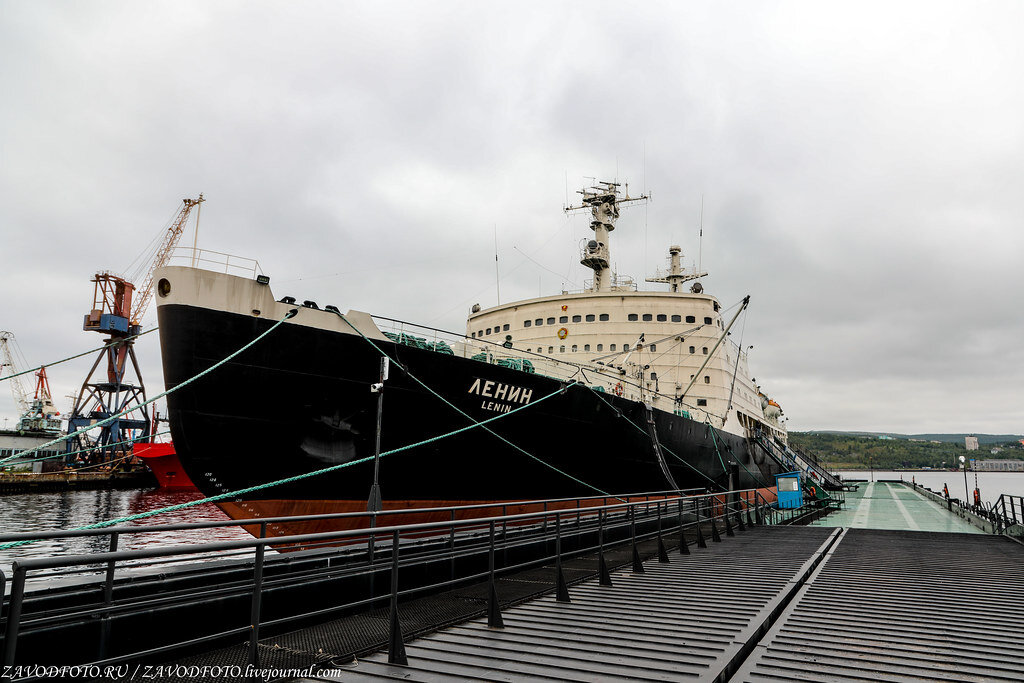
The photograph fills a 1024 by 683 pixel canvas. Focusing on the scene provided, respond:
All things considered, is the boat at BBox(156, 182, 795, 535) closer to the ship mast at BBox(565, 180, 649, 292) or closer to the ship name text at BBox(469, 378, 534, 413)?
the ship name text at BBox(469, 378, 534, 413)

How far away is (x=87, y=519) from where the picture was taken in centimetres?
2391

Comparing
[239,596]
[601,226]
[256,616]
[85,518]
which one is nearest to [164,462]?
[85,518]

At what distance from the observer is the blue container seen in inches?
908

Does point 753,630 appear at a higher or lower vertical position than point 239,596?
lower

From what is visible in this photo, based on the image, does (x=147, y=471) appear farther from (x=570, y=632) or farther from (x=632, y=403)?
(x=570, y=632)

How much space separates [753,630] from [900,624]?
1617 mm

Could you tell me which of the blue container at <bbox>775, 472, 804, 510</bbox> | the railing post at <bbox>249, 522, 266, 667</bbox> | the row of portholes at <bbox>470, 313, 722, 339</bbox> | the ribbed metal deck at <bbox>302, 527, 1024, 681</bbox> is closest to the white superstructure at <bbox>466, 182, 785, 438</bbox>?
the row of portholes at <bbox>470, 313, 722, 339</bbox>

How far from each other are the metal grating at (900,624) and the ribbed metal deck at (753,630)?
0.05ft

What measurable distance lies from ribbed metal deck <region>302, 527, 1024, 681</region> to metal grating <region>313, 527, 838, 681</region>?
0.6 inches

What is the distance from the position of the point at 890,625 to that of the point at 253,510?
9.33 m

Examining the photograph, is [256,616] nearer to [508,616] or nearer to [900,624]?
[508,616]

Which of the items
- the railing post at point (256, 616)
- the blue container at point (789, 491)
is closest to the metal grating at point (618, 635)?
the railing post at point (256, 616)

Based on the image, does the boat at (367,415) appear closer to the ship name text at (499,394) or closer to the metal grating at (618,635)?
the ship name text at (499,394)

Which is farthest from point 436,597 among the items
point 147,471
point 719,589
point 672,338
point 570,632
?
point 147,471
